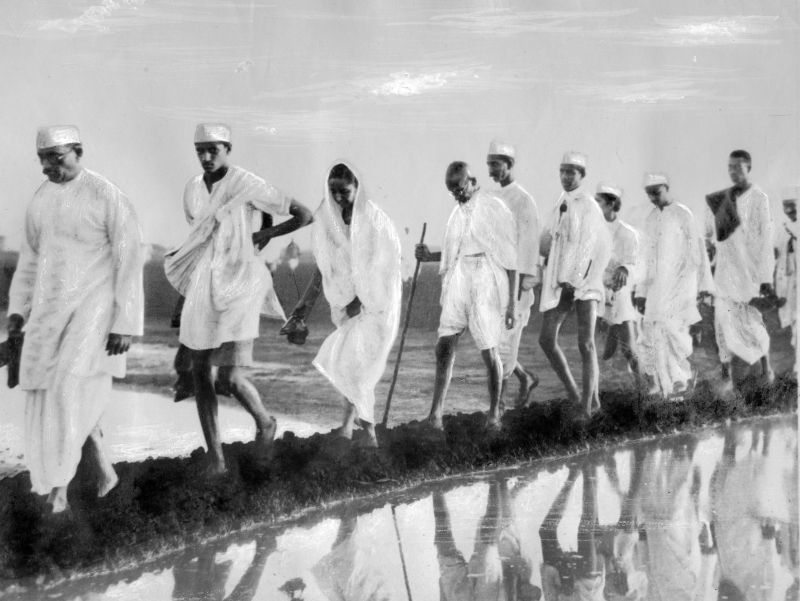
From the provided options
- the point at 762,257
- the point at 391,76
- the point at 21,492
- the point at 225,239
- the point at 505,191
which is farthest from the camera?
the point at 762,257

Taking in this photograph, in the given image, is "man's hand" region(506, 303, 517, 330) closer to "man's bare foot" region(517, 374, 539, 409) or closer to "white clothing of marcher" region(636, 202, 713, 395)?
"man's bare foot" region(517, 374, 539, 409)

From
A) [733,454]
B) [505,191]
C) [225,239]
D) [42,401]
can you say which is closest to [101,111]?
[225,239]

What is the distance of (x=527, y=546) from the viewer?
5.48 metres

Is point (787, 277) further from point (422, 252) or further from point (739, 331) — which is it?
point (422, 252)

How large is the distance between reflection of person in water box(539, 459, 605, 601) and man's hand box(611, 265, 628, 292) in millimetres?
1607

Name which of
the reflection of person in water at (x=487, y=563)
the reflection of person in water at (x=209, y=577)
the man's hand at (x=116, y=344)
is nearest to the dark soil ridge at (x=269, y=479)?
the reflection of person in water at (x=209, y=577)

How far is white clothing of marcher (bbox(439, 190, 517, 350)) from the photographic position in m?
6.42

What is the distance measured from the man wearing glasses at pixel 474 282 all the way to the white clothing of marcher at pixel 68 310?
6.23 feet

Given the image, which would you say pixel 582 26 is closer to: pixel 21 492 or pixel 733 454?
pixel 733 454

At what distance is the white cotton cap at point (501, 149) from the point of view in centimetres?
639

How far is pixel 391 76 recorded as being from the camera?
610 centimetres

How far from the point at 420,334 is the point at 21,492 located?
7.97 ft

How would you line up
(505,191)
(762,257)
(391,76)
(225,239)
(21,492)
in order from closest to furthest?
(21,492)
(225,239)
(391,76)
(505,191)
(762,257)

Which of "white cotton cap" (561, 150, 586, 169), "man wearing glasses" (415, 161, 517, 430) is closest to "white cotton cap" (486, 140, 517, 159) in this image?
"man wearing glasses" (415, 161, 517, 430)
